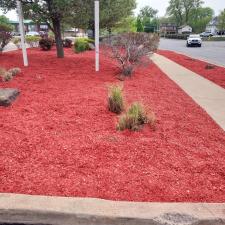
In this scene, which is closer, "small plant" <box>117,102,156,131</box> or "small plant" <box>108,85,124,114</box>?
"small plant" <box>117,102,156,131</box>

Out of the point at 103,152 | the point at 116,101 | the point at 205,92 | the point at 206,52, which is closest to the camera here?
the point at 103,152

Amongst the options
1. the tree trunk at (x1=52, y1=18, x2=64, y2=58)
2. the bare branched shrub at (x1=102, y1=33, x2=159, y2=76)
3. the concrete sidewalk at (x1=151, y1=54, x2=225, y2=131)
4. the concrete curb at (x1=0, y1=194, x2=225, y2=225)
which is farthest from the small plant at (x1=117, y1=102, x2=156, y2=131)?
the tree trunk at (x1=52, y1=18, x2=64, y2=58)

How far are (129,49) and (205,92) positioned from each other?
9.75 feet

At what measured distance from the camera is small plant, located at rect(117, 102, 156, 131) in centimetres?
524

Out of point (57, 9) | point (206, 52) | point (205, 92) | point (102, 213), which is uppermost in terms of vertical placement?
point (57, 9)

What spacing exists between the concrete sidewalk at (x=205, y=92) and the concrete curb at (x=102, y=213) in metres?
3.08

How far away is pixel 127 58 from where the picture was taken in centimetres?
1097

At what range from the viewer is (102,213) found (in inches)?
120

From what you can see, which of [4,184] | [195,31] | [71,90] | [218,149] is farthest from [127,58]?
[195,31]

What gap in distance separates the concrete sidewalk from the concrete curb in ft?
10.1

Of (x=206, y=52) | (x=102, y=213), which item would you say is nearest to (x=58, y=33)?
(x=102, y=213)

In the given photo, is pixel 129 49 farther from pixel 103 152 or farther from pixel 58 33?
pixel 103 152

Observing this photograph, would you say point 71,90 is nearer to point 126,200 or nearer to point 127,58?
point 127,58

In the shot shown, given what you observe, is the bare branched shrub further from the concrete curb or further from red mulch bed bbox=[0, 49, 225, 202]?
the concrete curb
